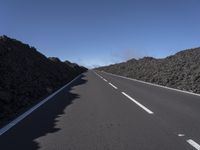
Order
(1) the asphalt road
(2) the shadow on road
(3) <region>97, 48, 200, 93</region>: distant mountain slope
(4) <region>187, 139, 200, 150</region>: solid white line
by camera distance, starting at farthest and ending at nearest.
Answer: (3) <region>97, 48, 200, 93</region>: distant mountain slope < (2) the shadow on road < (1) the asphalt road < (4) <region>187, 139, 200, 150</region>: solid white line

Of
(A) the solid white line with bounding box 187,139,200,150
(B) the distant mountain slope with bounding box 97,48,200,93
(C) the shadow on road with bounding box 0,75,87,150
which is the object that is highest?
(B) the distant mountain slope with bounding box 97,48,200,93

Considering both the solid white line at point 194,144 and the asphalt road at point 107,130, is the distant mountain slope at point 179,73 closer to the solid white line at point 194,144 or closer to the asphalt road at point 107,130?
the asphalt road at point 107,130

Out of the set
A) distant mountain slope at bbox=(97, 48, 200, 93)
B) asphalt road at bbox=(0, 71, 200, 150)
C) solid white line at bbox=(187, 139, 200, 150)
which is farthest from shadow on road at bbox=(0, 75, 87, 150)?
distant mountain slope at bbox=(97, 48, 200, 93)

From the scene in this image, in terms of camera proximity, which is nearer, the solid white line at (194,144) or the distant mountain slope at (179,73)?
the solid white line at (194,144)

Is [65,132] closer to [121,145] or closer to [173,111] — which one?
[121,145]

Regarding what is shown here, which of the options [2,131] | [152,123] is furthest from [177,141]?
[2,131]

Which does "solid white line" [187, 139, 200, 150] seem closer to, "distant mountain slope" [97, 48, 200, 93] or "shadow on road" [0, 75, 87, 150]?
"shadow on road" [0, 75, 87, 150]

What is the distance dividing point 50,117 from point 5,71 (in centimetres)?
1082

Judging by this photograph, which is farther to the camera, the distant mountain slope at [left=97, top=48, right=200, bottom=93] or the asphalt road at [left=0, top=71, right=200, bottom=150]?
the distant mountain slope at [left=97, top=48, right=200, bottom=93]

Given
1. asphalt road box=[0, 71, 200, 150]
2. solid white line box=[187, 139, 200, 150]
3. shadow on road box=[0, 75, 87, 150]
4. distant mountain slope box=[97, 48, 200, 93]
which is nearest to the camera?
solid white line box=[187, 139, 200, 150]

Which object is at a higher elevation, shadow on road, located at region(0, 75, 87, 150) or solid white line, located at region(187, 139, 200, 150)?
solid white line, located at region(187, 139, 200, 150)

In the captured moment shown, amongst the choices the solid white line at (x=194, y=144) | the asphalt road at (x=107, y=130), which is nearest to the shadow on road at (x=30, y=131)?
the asphalt road at (x=107, y=130)

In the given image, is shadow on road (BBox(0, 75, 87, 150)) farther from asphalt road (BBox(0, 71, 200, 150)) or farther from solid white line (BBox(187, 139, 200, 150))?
solid white line (BBox(187, 139, 200, 150))

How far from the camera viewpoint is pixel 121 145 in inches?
275
